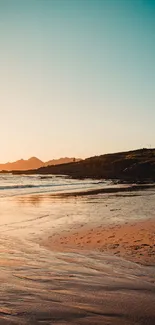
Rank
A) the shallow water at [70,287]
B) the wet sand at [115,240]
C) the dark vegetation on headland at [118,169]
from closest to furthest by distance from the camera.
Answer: the shallow water at [70,287], the wet sand at [115,240], the dark vegetation on headland at [118,169]

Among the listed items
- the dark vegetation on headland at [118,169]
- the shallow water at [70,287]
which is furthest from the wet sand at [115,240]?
the dark vegetation on headland at [118,169]

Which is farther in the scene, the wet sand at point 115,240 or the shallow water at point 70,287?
the wet sand at point 115,240


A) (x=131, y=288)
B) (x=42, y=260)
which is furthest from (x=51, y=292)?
(x=42, y=260)

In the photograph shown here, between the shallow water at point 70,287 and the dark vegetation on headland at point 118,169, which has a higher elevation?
the dark vegetation on headland at point 118,169

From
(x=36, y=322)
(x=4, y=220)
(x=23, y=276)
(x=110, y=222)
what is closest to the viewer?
(x=36, y=322)

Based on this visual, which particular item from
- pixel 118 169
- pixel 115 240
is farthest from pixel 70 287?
pixel 118 169

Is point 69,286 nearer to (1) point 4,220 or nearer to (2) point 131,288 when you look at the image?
(2) point 131,288

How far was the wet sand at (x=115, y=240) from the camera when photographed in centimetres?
956

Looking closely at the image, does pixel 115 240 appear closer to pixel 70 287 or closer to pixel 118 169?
pixel 70 287

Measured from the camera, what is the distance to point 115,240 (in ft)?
38.1

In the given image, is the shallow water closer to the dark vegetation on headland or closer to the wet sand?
the wet sand

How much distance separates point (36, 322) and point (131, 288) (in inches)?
94.7

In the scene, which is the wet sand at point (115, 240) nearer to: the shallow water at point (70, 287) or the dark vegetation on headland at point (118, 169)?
the shallow water at point (70, 287)

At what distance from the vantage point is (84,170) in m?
134
